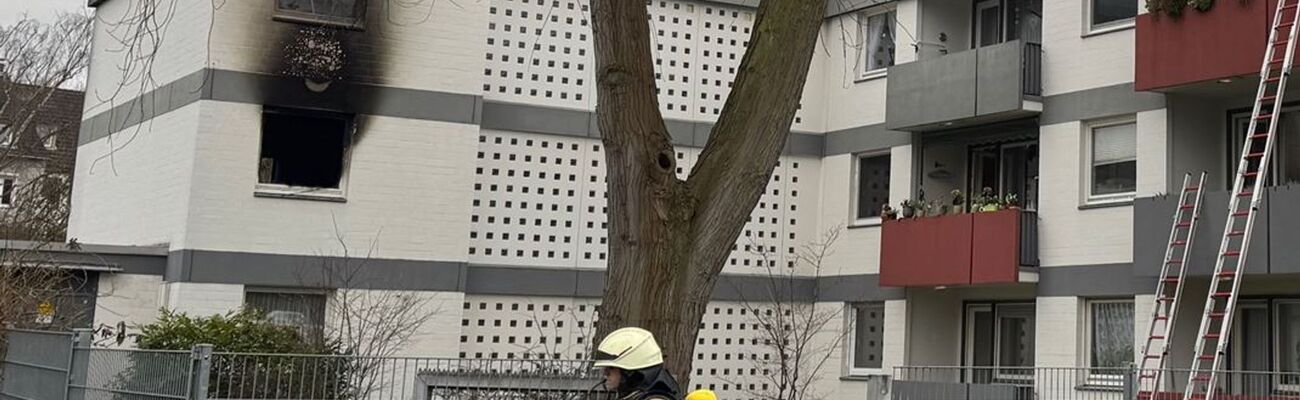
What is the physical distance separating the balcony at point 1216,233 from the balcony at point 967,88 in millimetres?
2939

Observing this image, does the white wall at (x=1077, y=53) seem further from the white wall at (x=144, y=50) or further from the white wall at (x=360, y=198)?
the white wall at (x=144, y=50)

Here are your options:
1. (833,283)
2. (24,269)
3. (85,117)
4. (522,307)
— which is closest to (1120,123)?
(833,283)

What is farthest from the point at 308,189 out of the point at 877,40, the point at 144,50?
the point at 877,40

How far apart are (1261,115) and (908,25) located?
290 inches

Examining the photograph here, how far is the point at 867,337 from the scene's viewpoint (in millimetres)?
25828

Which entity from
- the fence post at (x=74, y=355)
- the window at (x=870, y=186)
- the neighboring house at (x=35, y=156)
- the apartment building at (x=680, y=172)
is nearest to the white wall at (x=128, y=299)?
the apartment building at (x=680, y=172)

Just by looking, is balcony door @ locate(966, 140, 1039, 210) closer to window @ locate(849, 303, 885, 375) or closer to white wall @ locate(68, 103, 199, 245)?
window @ locate(849, 303, 885, 375)

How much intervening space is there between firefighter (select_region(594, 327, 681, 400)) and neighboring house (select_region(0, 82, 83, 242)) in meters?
23.5

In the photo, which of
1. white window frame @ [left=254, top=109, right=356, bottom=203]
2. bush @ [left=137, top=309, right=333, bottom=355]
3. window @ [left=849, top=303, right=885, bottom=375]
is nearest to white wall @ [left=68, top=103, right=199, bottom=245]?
white window frame @ [left=254, top=109, right=356, bottom=203]

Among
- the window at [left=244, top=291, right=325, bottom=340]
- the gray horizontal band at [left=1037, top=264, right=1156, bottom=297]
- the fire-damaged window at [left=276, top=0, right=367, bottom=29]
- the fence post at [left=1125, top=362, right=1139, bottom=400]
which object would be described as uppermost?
the fire-damaged window at [left=276, top=0, right=367, bottom=29]

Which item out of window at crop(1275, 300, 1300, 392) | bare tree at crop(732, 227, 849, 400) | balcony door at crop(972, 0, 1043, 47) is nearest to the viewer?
window at crop(1275, 300, 1300, 392)

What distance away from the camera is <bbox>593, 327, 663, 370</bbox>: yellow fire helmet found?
750 centimetres

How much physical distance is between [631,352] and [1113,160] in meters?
15.9

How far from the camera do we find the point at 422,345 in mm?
23016
